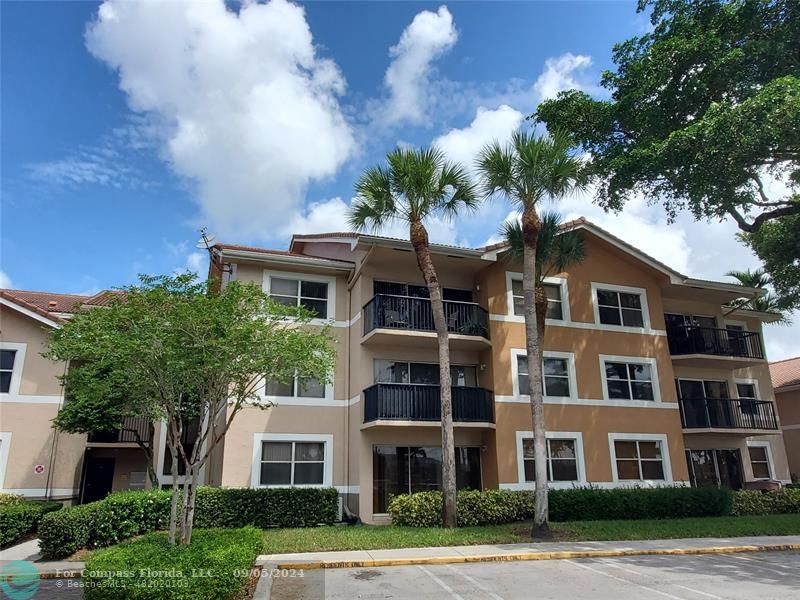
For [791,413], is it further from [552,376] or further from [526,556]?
[526,556]

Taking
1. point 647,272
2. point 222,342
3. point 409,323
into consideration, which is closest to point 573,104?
point 647,272

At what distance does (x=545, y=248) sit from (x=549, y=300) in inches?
136

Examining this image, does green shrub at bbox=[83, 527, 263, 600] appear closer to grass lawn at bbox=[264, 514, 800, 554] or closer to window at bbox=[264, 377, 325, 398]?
grass lawn at bbox=[264, 514, 800, 554]

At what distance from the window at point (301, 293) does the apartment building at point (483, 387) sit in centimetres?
5

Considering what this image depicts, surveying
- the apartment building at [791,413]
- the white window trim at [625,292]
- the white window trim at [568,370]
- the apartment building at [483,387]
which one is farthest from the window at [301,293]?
the apartment building at [791,413]

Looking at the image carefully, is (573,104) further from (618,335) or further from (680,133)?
(618,335)

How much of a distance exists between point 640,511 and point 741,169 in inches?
427

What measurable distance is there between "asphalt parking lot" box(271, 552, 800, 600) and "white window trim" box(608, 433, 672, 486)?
7602 millimetres

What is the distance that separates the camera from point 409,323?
1845cm

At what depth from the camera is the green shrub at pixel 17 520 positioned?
14.2 m

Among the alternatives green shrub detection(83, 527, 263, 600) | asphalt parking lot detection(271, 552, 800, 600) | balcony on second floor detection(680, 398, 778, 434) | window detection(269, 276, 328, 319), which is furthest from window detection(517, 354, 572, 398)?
green shrub detection(83, 527, 263, 600)

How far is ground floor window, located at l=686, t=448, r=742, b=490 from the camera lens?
22234 millimetres

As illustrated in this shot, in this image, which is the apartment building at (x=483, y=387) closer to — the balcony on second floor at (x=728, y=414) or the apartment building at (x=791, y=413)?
the balcony on second floor at (x=728, y=414)

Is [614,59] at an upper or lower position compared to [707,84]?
upper
